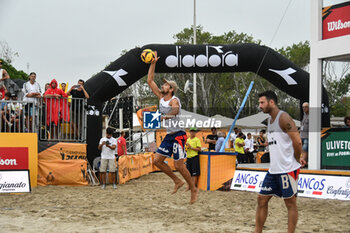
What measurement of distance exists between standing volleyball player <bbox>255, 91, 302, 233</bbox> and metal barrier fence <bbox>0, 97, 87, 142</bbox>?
8.52 metres

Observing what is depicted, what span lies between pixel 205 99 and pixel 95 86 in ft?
78.5

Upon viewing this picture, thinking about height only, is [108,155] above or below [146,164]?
→ above

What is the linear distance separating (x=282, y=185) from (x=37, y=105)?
9.09 meters

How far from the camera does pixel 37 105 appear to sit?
1252 cm

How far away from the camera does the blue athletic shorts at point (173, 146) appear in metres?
6.86

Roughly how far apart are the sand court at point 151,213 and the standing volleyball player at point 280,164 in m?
1.54

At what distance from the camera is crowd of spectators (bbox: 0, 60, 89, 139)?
12141 mm

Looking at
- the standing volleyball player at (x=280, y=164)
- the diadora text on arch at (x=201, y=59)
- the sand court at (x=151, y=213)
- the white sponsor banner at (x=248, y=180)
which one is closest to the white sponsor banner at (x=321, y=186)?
the white sponsor banner at (x=248, y=180)

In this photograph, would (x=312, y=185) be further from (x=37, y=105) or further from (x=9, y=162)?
(x=9, y=162)

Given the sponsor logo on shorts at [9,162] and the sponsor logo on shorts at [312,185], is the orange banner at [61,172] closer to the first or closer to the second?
the sponsor logo on shorts at [9,162]

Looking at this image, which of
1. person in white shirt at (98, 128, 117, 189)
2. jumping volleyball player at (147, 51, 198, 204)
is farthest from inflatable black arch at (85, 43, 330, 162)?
jumping volleyball player at (147, 51, 198, 204)

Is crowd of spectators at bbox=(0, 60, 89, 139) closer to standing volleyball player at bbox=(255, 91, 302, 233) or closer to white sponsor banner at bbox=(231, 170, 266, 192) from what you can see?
white sponsor banner at bbox=(231, 170, 266, 192)

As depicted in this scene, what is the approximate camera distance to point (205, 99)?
36.2 meters

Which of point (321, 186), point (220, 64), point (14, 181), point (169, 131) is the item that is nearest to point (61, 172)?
point (14, 181)
